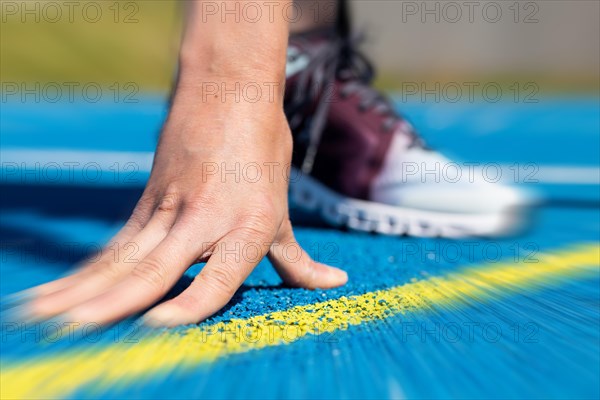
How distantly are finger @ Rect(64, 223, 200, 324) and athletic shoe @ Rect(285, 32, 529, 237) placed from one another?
1.89 ft

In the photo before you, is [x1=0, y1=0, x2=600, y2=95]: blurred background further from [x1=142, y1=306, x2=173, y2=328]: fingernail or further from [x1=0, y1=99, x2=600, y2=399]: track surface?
[x1=142, y1=306, x2=173, y2=328]: fingernail

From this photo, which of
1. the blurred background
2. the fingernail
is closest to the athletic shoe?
the fingernail

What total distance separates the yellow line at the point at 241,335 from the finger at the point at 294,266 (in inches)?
2.0

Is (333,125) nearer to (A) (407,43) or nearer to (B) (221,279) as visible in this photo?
(B) (221,279)

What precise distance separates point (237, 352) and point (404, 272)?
387mm

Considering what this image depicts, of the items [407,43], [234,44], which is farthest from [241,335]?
[407,43]

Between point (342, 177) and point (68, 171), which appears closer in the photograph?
point (342, 177)

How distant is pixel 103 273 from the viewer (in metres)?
0.73

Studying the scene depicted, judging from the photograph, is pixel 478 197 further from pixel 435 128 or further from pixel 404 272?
pixel 435 128

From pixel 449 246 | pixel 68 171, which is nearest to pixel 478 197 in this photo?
pixel 449 246

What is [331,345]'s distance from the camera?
2.15 ft

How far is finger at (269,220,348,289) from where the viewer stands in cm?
82

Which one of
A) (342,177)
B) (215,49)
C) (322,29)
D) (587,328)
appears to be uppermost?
(322,29)

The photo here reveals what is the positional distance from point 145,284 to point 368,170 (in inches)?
27.8
